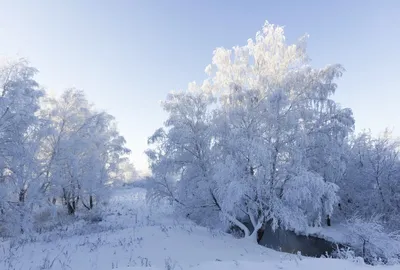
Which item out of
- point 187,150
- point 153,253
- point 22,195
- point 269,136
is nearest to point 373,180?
point 269,136

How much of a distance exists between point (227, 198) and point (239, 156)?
239 centimetres

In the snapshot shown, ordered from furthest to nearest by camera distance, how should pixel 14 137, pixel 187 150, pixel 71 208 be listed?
pixel 71 208 < pixel 187 150 < pixel 14 137

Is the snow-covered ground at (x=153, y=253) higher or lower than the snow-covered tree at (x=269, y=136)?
lower

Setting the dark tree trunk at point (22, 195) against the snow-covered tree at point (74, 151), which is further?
the snow-covered tree at point (74, 151)

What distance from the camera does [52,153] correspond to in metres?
18.8

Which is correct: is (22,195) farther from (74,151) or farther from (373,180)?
(373,180)

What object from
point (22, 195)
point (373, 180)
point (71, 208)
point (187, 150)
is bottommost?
point (71, 208)

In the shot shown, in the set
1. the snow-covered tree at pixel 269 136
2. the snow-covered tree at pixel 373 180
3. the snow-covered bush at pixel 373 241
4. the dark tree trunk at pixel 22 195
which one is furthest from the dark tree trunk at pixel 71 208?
the snow-covered tree at pixel 373 180

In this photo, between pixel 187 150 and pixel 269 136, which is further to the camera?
pixel 187 150

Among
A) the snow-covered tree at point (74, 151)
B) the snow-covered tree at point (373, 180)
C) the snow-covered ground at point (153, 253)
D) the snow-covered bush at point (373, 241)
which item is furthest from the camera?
the snow-covered tree at point (373, 180)

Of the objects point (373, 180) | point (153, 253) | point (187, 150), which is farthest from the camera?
point (373, 180)

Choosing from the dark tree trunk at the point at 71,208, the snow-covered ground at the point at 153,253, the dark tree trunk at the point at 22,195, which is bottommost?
the dark tree trunk at the point at 71,208

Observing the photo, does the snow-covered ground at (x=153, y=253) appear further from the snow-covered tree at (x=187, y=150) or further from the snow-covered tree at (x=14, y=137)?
the snow-covered tree at (x=187, y=150)

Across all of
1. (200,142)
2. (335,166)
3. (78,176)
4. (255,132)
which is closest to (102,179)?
(78,176)
